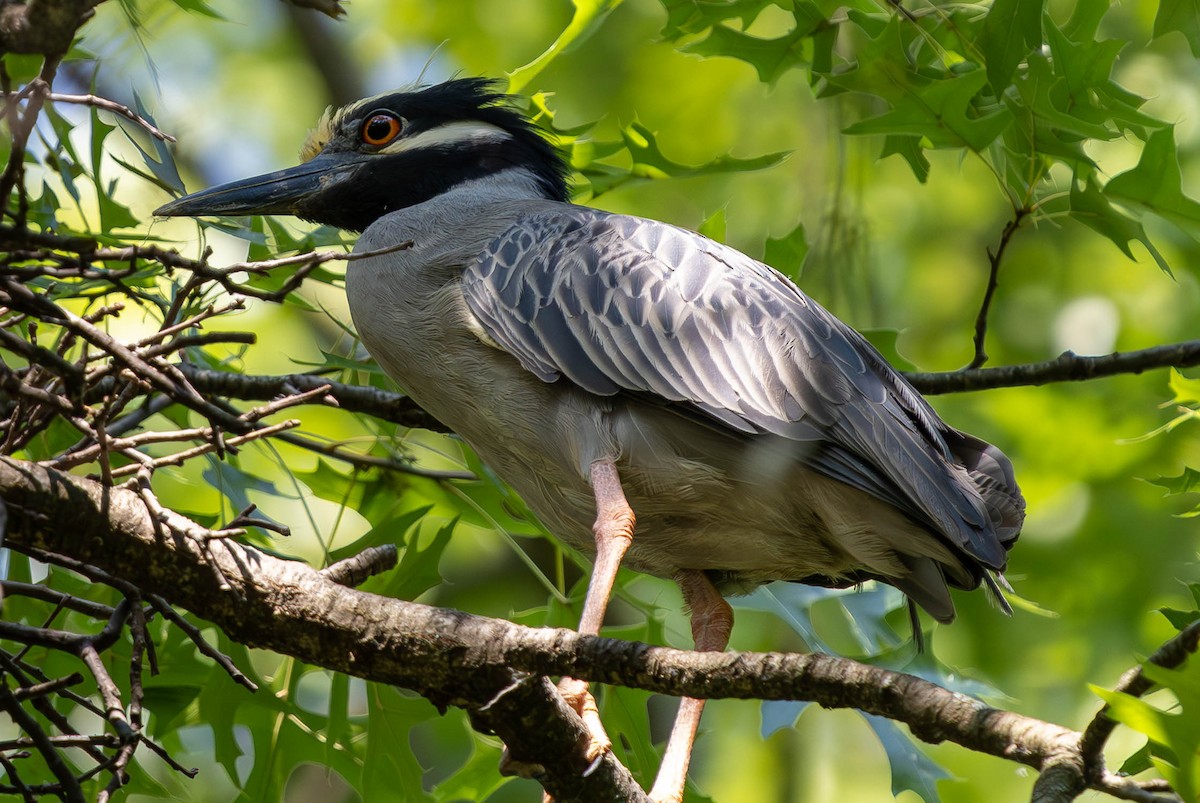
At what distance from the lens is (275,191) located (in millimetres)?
4617

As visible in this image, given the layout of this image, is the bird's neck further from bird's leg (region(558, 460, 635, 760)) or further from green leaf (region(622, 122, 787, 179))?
bird's leg (region(558, 460, 635, 760))

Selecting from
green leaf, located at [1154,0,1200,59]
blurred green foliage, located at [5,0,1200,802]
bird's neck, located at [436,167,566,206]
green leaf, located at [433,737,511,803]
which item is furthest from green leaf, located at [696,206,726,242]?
green leaf, located at [433,737,511,803]

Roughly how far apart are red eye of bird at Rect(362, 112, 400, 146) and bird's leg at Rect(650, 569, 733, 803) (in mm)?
2014

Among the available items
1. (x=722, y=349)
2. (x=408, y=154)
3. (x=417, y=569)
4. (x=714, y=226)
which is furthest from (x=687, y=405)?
(x=408, y=154)

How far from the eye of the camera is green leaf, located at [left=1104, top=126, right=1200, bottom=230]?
3714mm

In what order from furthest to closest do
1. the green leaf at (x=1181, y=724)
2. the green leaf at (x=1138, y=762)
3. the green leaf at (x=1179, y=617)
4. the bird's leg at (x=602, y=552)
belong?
the bird's leg at (x=602, y=552)
the green leaf at (x=1179, y=617)
the green leaf at (x=1138, y=762)
the green leaf at (x=1181, y=724)

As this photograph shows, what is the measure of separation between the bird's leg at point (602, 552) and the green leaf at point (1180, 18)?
2.06 meters

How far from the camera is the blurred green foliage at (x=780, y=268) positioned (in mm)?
3777

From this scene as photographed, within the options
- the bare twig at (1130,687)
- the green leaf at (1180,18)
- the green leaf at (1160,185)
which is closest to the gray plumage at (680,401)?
the green leaf at (1160,185)

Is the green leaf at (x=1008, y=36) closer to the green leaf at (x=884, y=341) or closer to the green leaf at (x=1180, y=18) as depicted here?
the green leaf at (x=1180, y=18)

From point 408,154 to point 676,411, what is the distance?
175 centimetres

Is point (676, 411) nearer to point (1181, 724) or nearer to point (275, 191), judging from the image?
point (275, 191)

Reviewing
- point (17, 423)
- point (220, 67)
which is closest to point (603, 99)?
point (220, 67)

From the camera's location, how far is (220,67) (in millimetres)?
9789
